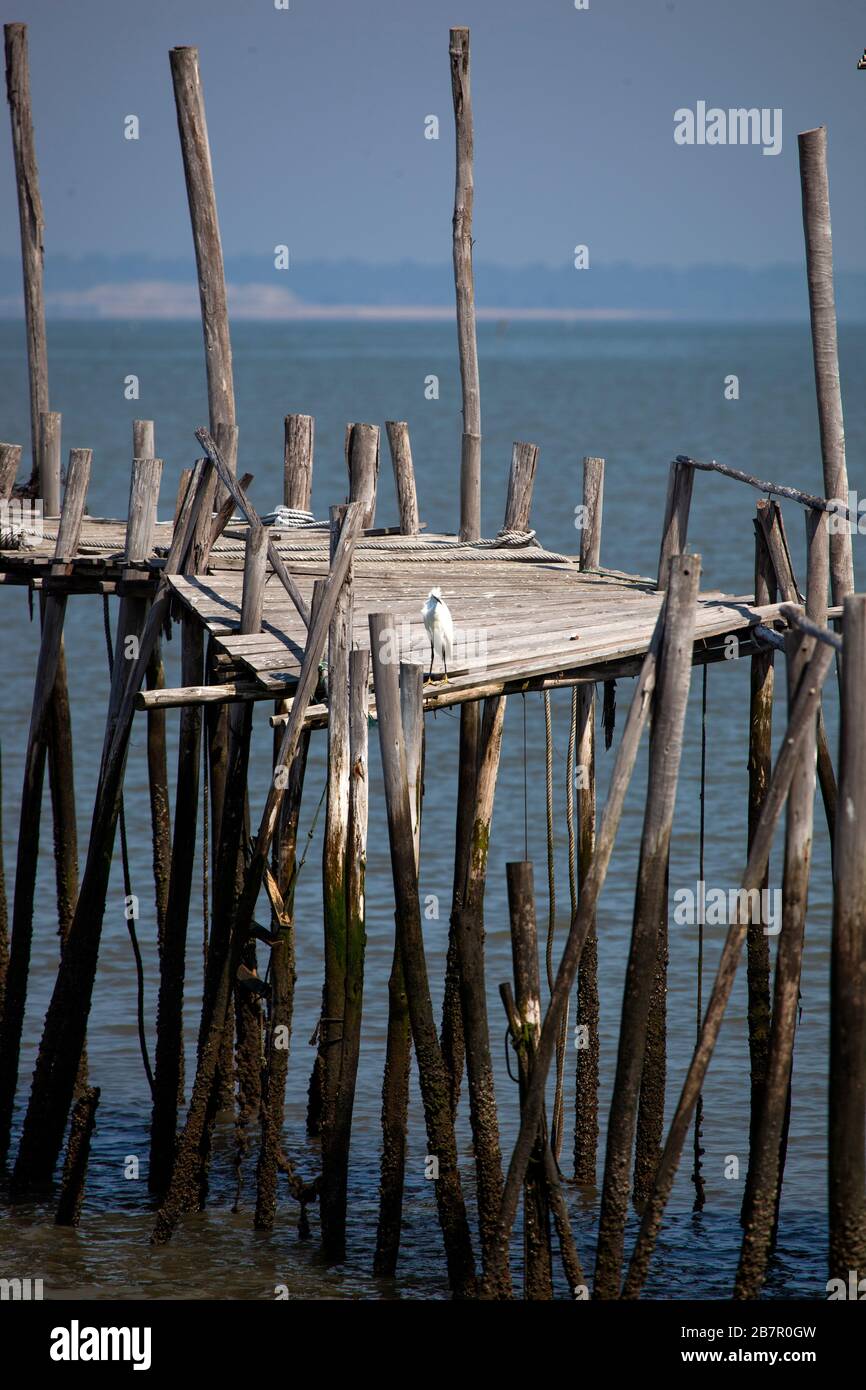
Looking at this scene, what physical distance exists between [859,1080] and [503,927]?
841cm

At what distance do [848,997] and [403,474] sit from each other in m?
6.51

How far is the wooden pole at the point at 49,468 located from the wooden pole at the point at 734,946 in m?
7.30

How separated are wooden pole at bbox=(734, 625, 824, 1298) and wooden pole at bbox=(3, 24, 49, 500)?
827 cm

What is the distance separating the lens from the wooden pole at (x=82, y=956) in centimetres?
1118

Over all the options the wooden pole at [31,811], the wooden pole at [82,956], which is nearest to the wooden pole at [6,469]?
the wooden pole at [31,811]

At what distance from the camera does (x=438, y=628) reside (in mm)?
9875

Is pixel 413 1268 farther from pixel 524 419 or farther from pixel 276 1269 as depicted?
pixel 524 419

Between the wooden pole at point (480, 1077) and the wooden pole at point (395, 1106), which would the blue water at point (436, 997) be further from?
the wooden pole at point (480, 1077)

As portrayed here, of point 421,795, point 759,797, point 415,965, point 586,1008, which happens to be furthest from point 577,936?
point 586,1008

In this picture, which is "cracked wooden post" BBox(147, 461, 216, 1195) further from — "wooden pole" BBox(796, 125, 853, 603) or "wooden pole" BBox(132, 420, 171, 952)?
"wooden pole" BBox(796, 125, 853, 603)

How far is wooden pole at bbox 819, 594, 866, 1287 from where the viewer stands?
7836 millimetres

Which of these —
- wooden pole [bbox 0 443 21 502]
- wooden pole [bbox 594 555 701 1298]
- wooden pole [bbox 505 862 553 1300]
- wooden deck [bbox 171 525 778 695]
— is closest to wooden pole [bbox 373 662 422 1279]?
wooden deck [bbox 171 525 778 695]

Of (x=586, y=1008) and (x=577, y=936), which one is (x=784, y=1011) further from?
(x=586, y=1008)

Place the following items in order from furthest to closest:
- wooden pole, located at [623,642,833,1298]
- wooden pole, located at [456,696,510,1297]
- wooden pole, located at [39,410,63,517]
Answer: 1. wooden pole, located at [39,410,63,517]
2. wooden pole, located at [456,696,510,1297]
3. wooden pole, located at [623,642,833,1298]
